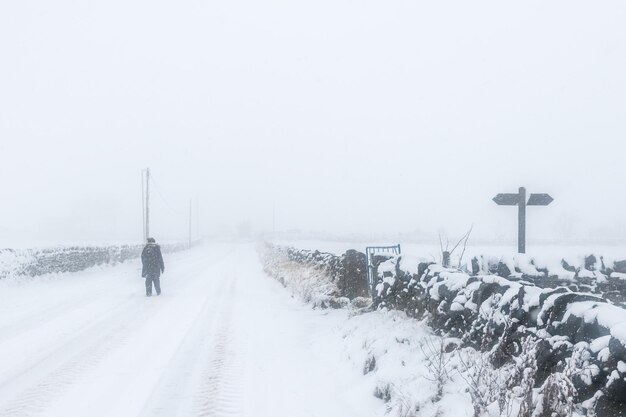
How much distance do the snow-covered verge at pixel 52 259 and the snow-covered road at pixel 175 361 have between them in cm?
625

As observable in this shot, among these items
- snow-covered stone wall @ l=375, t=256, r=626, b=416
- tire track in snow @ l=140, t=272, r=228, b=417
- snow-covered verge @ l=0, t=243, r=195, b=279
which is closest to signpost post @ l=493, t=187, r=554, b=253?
snow-covered stone wall @ l=375, t=256, r=626, b=416

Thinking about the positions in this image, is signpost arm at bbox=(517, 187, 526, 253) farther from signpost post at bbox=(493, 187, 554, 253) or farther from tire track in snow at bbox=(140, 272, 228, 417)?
tire track in snow at bbox=(140, 272, 228, 417)

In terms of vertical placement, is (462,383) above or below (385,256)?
below

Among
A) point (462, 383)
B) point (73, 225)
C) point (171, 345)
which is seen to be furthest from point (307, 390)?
point (73, 225)

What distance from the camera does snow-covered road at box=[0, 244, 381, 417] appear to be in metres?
5.02

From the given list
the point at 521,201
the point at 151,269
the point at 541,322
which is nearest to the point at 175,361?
the point at 541,322

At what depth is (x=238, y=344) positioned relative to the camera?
7.90 m

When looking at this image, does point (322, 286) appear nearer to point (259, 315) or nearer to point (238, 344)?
point (259, 315)

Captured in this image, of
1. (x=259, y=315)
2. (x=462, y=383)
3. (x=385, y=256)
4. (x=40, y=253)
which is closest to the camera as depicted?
(x=462, y=383)

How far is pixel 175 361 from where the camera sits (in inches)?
265

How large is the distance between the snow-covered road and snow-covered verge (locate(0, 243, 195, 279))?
20.5 feet

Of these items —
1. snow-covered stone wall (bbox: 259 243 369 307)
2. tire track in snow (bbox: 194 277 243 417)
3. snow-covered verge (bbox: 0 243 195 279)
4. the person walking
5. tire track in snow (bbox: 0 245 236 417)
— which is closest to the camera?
tire track in snow (bbox: 194 277 243 417)

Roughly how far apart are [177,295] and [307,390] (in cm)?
975

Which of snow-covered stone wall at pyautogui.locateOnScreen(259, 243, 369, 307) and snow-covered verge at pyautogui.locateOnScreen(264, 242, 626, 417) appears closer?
snow-covered verge at pyautogui.locateOnScreen(264, 242, 626, 417)
